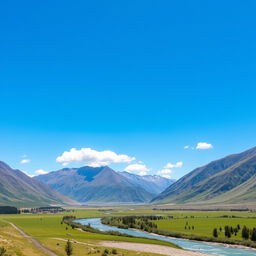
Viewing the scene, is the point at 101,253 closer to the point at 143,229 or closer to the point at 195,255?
the point at 195,255

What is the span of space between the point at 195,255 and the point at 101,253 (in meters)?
24.0

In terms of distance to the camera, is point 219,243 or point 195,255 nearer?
point 195,255

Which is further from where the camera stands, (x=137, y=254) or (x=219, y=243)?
(x=219, y=243)

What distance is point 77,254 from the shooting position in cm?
7119

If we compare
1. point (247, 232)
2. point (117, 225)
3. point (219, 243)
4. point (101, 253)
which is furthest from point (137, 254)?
point (117, 225)

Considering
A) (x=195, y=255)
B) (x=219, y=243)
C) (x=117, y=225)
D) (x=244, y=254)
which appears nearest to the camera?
(x=195, y=255)

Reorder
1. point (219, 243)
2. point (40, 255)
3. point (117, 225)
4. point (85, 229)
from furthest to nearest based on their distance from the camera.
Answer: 1. point (117, 225)
2. point (85, 229)
3. point (219, 243)
4. point (40, 255)

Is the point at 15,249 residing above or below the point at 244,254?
above

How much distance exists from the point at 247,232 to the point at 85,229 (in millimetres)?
70719

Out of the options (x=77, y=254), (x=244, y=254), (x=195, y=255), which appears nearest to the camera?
(x=77, y=254)

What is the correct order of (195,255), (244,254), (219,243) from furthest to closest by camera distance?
(219,243)
(244,254)
(195,255)

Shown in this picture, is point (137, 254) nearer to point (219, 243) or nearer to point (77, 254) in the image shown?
point (77, 254)

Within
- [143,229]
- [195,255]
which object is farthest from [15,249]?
[143,229]

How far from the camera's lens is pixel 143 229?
149250 millimetres
